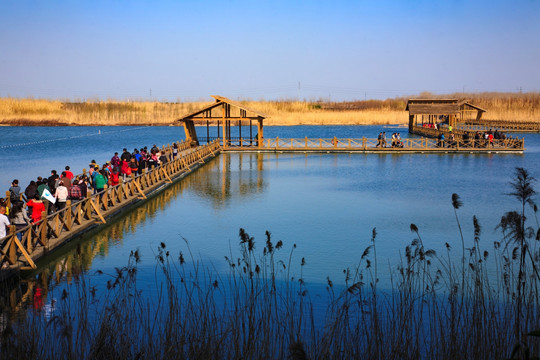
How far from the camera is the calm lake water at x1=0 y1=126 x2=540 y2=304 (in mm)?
13164

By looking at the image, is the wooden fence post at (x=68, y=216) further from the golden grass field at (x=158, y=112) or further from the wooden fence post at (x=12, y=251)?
the golden grass field at (x=158, y=112)

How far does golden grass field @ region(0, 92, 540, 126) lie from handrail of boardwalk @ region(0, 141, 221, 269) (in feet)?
189

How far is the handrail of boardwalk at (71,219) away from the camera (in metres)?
10.4

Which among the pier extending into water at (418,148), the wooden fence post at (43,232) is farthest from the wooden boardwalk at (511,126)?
the wooden fence post at (43,232)

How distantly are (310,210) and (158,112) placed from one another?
3218 inches

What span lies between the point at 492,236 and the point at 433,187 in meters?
9.80

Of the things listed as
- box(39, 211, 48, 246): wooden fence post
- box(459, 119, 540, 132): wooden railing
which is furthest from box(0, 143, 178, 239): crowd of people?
box(459, 119, 540, 132): wooden railing

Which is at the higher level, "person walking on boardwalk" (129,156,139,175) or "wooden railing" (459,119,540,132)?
"wooden railing" (459,119,540,132)

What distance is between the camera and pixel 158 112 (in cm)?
9712

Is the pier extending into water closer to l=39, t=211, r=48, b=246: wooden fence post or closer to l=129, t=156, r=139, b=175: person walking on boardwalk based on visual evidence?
l=129, t=156, r=139, b=175: person walking on boardwalk

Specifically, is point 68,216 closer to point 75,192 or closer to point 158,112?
point 75,192

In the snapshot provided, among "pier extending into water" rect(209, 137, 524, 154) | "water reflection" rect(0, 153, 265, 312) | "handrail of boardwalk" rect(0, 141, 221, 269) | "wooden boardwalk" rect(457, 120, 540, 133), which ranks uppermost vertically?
"wooden boardwalk" rect(457, 120, 540, 133)

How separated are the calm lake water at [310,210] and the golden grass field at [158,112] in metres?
46.7

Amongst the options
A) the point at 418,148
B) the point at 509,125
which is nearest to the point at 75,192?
the point at 418,148
